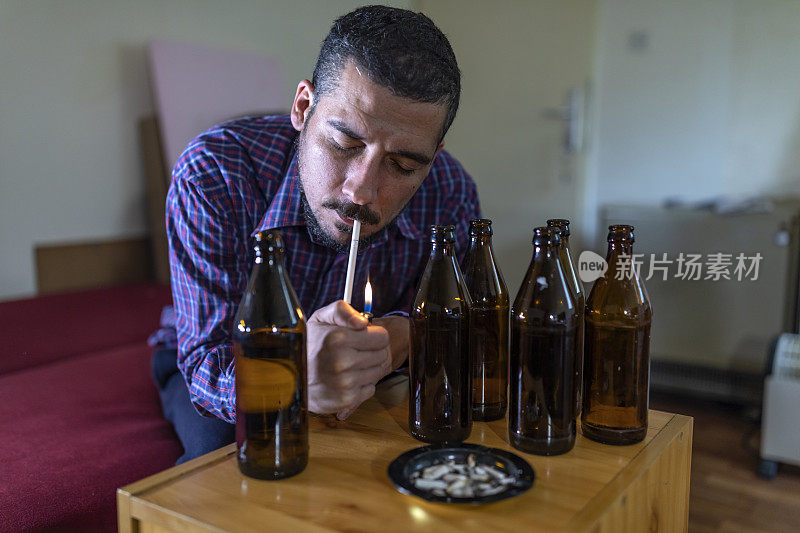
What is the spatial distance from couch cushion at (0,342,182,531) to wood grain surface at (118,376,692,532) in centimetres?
37

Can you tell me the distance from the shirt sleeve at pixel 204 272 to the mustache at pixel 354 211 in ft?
0.69

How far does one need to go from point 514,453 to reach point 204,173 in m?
0.68

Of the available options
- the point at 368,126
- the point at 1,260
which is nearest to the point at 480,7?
the point at 1,260

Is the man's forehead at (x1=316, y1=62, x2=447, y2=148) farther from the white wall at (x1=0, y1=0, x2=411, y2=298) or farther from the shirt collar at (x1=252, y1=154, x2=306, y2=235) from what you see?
the white wall at (x1=0, y1=0, x2=411, y2=298)

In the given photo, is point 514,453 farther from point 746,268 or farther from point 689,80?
point 689,80

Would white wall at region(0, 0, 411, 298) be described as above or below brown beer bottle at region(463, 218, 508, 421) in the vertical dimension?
above

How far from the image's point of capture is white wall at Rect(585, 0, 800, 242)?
115 inches

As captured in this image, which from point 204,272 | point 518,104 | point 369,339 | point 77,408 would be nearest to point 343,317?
point 369,339

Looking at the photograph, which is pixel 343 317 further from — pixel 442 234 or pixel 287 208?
pixel 287 208

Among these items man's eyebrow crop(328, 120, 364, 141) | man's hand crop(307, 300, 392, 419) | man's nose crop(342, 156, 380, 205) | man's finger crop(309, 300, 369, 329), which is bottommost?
man's hand crop(307, 300, 392, 419)

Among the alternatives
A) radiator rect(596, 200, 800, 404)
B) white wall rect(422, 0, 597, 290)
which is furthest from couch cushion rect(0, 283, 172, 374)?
white wall rect(422, 0, 597, 290)

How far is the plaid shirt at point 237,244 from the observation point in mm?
1028

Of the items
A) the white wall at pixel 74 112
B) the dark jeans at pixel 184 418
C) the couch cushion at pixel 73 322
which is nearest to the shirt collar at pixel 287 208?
the dark jeans at pixel 184 418

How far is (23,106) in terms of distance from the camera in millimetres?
2012
